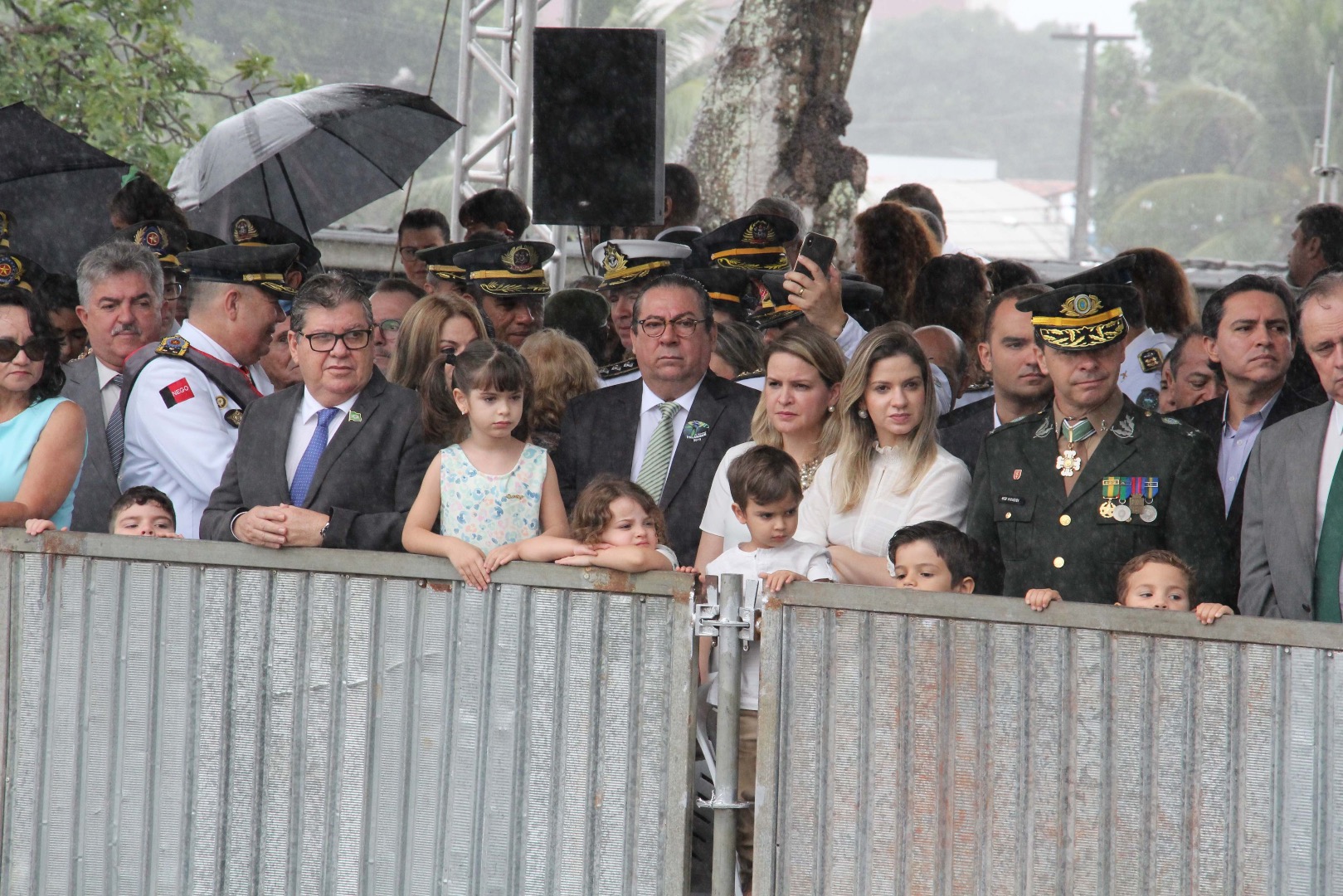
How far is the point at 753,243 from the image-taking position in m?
5.84

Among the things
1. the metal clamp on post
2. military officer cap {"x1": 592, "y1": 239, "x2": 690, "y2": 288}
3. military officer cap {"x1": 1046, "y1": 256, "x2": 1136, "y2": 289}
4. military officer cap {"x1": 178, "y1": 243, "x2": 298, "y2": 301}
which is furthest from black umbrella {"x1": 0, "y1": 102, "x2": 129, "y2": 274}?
the metal clamp on post

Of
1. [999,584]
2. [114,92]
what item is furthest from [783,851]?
[114,92]

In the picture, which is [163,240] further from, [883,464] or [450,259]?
[883,464]

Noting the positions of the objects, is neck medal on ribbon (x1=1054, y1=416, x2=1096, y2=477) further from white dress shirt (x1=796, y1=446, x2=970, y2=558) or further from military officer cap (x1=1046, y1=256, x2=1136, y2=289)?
military officer cap (x1=1046, y1=256, x2=1136, y2=289)

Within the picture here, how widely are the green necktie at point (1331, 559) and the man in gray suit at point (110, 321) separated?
318cm

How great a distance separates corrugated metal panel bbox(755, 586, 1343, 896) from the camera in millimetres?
2807

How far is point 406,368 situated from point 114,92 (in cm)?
749

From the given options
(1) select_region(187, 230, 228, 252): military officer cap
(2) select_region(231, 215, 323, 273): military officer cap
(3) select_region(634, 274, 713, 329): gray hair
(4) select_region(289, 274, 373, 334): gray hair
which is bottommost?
(4) select_region(289, 274, 373, 334): gray hair

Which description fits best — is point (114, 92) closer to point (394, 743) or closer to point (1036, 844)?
point (394, 743)

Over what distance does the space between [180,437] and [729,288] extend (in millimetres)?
2191

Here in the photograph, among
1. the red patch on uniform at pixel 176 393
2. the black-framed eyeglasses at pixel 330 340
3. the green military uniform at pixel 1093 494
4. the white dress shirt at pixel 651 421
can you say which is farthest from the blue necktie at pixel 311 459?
the green military uniform at pixel 1093 494

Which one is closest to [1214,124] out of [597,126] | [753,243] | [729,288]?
[597,126]

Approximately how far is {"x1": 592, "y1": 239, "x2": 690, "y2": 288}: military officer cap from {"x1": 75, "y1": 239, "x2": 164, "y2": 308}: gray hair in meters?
1.56

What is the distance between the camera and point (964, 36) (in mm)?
84375
